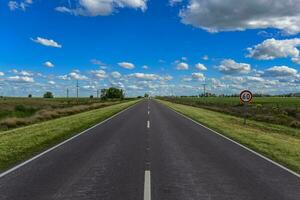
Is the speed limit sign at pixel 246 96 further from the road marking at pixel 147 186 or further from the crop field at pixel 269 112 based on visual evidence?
the road marking at pixel 147 186

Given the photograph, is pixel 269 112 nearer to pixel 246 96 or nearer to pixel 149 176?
pixel 246 96


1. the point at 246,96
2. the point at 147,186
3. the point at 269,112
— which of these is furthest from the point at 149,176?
the point at 269,112

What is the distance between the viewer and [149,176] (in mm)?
8742

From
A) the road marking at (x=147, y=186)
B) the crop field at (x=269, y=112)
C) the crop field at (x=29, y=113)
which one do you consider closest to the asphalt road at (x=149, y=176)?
the road marking at (x=147, y=186)

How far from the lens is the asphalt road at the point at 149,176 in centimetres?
→ 713

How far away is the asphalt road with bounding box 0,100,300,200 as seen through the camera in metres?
7.13

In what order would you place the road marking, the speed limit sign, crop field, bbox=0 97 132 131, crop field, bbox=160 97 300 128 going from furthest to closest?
1. crop field, bbox=160 97 300 128
2. crop field, bbox=0 97 132 131
3. the speed limit sign
4. the road marking

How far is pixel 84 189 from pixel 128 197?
1.07m

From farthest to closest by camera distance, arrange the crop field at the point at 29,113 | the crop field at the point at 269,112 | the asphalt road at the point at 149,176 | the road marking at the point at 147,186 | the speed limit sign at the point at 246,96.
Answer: the crop field at the point at 269,112, the crop field at the point at 29,113, the speed limit sign at the point at 246,96, the asphalt road at the point at 149,176, the road marking at the point at 147,186

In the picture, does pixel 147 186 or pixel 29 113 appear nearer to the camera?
pixel 147 186

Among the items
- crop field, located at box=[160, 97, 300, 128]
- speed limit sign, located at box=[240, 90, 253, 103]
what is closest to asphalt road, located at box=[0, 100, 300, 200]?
speed limit sign, located at box=[240, 90, 253, 103]

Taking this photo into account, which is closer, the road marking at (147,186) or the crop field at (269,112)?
the road marking at (147,186)

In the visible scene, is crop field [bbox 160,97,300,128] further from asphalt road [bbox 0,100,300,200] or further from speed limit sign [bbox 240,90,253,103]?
asphalt road [bbox 0,100,300,200]

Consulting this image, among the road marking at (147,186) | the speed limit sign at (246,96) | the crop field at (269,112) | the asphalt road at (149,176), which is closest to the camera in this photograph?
the road marking at (147,186)
